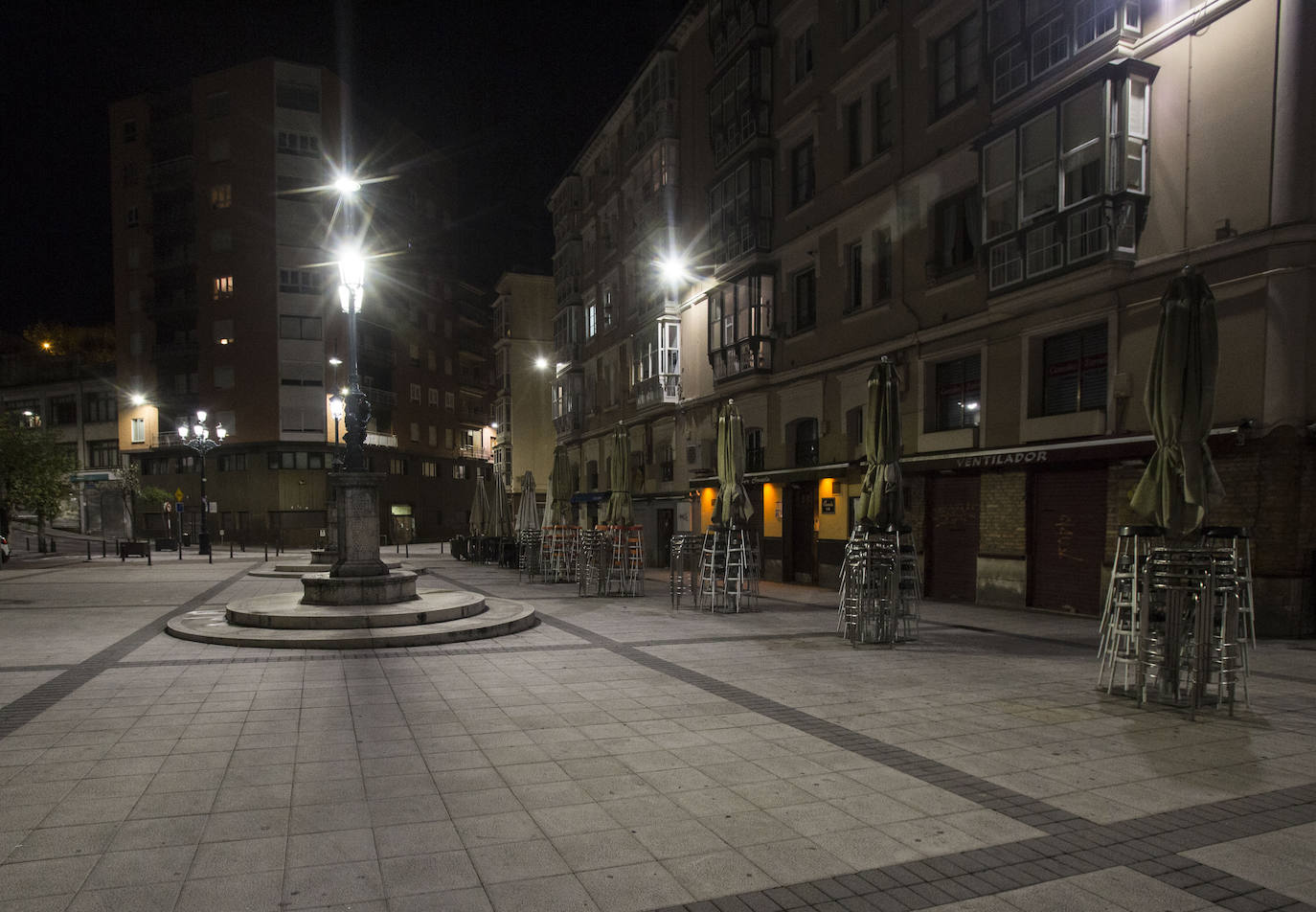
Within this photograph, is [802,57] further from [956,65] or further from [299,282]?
[299,282]

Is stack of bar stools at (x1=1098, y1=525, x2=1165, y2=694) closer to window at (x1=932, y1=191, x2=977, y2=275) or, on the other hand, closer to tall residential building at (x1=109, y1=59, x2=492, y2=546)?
window at (x1=932, y1=191, x2=977, y2=275)

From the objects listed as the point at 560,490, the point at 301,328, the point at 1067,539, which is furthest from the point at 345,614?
→ the point at 301,328

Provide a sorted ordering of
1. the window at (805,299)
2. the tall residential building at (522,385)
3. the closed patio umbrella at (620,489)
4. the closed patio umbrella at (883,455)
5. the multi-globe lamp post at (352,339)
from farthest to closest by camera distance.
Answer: the tall residential building at (522,385) < the window at (805,299) < the closed patio umbrella at (620,489) < the multi-globe lamp post at (352,339) < the closed patio umbrella at (883,455)

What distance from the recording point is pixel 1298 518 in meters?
11.3

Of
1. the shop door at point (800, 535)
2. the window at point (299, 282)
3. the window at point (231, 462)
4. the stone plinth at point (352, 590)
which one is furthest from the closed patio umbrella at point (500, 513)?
the window at point (299, 282)

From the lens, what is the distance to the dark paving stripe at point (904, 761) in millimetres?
4754

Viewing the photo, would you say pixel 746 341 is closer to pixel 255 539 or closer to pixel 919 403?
pixel 919 403

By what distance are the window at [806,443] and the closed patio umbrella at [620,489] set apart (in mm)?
5016

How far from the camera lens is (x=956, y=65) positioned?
17125 mm

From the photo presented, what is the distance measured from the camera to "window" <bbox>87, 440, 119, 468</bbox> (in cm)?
5494

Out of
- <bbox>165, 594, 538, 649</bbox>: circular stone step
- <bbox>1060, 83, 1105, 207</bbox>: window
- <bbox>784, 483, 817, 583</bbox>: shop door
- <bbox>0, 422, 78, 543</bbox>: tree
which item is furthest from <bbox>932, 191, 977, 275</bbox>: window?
<bbox>0, 422, 78, 543</bbox>: tree

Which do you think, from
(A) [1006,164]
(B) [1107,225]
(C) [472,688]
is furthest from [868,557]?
(A) [1006,164]

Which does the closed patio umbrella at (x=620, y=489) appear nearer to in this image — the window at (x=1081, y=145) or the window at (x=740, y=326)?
the window at (x=740, y=326)

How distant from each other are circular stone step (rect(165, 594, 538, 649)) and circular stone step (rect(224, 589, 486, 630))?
104mm
